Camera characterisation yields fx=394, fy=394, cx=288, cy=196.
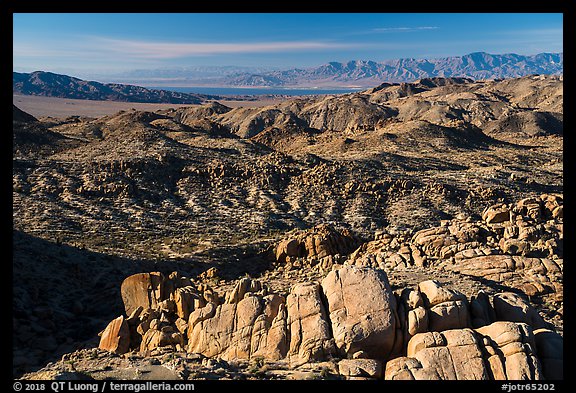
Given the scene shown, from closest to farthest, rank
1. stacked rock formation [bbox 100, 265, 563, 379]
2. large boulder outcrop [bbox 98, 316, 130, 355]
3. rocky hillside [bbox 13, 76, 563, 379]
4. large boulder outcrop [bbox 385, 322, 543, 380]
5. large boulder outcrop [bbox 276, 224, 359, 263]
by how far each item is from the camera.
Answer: large boulder outcrop [bbox 385, 322, 543, 380] < stacked rock formation [bbox 100, 265, 563, 379] < rocky hillside [bbox 13, 76, 563, 379] < large boulder outcrop [bbox 98, 316, 130, 355] < large boulder outcrop [bbox 276, 224, 359, 263]

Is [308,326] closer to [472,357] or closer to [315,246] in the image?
[472,357]

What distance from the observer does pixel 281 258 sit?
90.0 feet

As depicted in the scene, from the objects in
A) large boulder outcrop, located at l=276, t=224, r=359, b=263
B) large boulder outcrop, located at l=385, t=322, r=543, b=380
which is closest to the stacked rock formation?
large boulder outcrop, located at l=385, t=322, r=543, b=380

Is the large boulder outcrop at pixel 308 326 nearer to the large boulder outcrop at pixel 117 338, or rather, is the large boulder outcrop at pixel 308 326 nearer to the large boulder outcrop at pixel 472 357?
the large boulder outcrop at pixel 472 357

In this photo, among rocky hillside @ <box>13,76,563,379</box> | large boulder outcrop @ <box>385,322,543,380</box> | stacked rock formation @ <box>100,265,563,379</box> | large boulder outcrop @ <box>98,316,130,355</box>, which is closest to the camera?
large boulder outcrop @ <box>385,322,543,380</box>

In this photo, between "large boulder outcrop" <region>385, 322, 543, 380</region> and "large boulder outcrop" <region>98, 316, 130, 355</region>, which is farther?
"large boulder outcrop" <region>98, 316, 130, 355</region>

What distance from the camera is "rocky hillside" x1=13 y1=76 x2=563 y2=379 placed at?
1155 centimetres

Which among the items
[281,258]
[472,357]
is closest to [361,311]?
[472,357]

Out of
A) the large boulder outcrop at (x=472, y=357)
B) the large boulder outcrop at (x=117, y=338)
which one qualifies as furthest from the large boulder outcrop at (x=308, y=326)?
the large boulder outcrop at (x=117, y=338)

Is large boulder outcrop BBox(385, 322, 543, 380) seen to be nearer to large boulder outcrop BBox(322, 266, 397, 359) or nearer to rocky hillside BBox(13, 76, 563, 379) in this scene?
rocky hillside BBox(13, 76, 563, 379)

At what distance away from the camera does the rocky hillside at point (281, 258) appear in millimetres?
11555

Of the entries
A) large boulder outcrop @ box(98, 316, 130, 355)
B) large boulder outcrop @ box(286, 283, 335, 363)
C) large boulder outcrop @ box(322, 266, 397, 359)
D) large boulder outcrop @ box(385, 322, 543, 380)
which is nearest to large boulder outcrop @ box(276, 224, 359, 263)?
large boulder outcrop @ box(286, 283, 335, 363)

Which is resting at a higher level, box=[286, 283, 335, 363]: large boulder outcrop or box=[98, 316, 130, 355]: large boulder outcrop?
box=[286, 283, 335, 363]: large boulder outcrop
